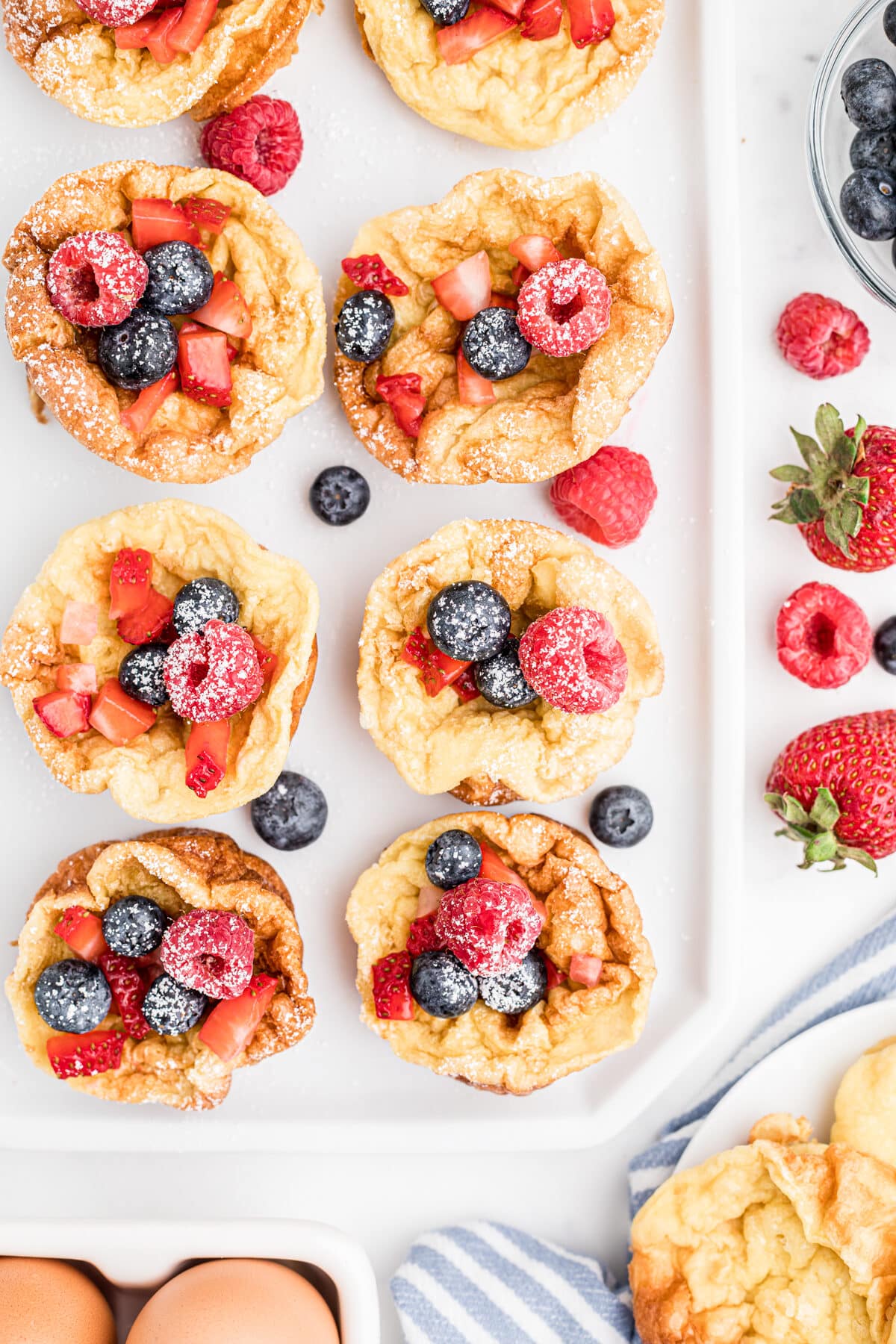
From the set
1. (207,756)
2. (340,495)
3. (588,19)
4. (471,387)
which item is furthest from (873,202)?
(207,756)

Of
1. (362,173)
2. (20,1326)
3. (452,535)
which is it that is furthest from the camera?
(362,173)

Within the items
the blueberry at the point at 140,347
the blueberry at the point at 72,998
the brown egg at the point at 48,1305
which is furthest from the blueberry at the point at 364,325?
the brown egg at the point at 48,1305

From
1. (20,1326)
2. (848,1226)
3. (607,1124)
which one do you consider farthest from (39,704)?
(848,1226)

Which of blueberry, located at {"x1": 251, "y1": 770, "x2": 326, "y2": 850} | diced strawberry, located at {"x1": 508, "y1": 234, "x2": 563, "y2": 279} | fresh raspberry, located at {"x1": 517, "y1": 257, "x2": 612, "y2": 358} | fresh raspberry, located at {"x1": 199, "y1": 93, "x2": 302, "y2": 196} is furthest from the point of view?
blueberry, located at {"x1": 251, "y1": 770, "x2": 326, "y2": 850}

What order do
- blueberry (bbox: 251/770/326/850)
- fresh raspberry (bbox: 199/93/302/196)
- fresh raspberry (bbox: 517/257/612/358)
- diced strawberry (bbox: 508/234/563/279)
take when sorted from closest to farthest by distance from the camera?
fresh raspberry (bbox: 517/257/612/358) → diced strawberry (bbox: 508/234/563/279) → fresh raspberry (bbox: 199/93/302/196) → blueberry (bbox: 251/770/326/850)

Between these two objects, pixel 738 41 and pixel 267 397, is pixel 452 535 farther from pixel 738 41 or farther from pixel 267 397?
pixel 738 41

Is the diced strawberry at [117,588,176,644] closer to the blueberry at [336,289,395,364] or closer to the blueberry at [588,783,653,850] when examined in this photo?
the blueberry at [336,289,395,364]

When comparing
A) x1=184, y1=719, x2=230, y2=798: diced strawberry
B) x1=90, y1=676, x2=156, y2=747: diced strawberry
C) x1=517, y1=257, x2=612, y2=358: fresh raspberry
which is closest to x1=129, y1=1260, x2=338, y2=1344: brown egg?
x1=184, y1=719, x2=230, y2=798: diced strawberry
